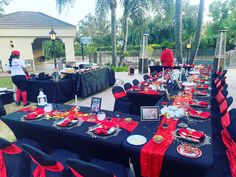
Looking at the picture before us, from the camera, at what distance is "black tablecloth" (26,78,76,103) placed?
5543 millimetres

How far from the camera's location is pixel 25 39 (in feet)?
43.9

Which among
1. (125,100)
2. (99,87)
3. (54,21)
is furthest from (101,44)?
(125,100)

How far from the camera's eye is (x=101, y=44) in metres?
29.8

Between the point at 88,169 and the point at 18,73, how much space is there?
4.80 meters

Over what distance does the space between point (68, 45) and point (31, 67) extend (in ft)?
10.2

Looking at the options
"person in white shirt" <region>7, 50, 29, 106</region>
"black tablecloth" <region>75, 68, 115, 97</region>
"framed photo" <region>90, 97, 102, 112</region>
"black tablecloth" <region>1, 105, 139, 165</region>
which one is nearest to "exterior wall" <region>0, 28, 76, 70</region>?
"black tablecloth" <region>75, 68, 115, 97</region>

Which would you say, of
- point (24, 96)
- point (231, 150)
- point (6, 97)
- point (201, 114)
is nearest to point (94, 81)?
point (24, 96)

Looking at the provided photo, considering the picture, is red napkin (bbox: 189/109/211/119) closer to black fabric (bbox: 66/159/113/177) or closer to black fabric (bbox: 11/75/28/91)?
black fabric (bbox: 66/159/113/177)

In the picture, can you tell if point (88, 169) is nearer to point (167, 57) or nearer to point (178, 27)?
point (167, 57)

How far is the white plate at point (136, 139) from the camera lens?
1994 millimetres

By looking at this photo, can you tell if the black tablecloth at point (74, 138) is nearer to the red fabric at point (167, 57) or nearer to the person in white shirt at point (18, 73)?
the person in white shirt at point (18, 73)

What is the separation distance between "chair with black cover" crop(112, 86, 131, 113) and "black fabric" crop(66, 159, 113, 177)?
2826 millimetres

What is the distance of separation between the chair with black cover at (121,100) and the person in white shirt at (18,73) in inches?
113

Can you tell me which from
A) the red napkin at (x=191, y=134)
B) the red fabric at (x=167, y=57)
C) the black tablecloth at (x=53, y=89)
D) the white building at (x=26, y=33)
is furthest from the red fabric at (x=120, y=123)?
the white building at (x=26, y=33)
